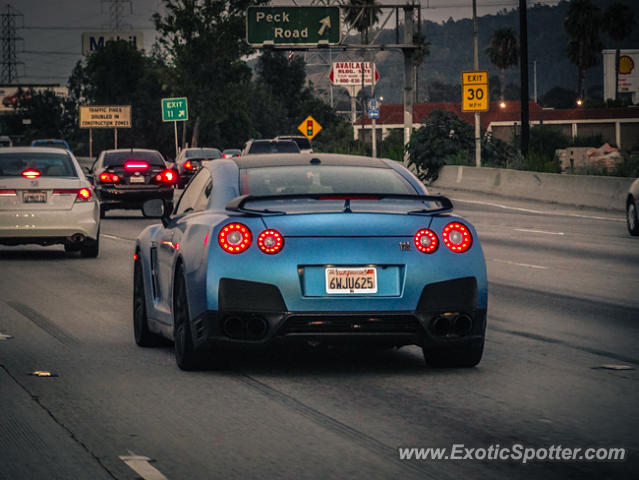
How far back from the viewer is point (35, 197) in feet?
65.5

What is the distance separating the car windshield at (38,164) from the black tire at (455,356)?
1185 centimetres

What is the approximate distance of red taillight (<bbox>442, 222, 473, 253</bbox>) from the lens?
8984 millimetres

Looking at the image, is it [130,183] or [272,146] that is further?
[272,146]

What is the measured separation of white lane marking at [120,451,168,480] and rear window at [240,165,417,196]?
3.15 m

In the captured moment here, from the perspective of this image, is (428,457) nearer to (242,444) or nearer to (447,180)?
(242,444)

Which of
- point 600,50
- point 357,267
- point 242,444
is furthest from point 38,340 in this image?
point 600,50

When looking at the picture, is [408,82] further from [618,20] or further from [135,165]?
[618,20]

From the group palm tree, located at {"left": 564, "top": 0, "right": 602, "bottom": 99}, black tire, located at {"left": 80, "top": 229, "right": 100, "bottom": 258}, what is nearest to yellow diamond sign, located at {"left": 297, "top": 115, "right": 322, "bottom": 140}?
black tire, located at {"left": 80, "top": 229, "right": 100, "bottom": 258}

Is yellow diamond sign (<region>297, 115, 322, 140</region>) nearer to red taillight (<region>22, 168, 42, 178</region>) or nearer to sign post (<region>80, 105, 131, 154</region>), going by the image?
sign post (<region>80, 105, 131, 154</region>)

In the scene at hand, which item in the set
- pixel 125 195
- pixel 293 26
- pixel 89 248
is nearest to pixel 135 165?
pixel 125 195

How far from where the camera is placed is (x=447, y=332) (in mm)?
8961

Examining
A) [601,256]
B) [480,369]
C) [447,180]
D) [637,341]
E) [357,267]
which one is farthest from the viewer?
[447,180]

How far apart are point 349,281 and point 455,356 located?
113 cm

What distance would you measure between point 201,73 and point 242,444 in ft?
300
